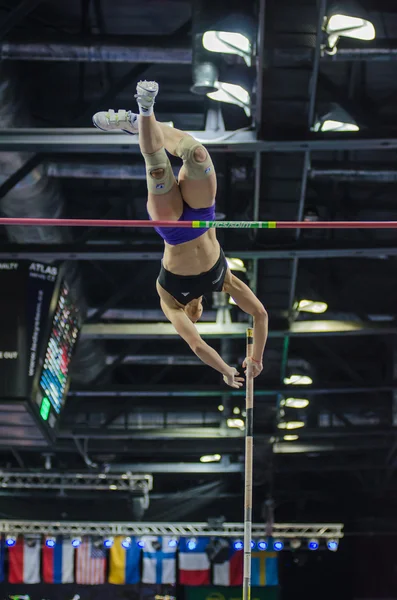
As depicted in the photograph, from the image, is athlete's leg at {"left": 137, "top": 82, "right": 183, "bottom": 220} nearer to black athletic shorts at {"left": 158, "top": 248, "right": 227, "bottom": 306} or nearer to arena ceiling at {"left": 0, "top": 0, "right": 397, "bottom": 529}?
black athletic shorts at {"left": 158, "top": 248, "right": 227, "bottom": 306}

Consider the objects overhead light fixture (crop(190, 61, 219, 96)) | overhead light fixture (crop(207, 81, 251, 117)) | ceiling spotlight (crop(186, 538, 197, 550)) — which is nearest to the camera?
overhead light fixture (crop(190, 61, 219, 96))

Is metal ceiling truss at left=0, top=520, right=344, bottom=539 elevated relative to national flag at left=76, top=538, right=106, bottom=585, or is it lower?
elevated

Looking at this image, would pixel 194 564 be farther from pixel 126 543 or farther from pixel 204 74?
pixel 204 74

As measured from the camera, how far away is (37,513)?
14.6m

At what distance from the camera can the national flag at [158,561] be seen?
1483cm

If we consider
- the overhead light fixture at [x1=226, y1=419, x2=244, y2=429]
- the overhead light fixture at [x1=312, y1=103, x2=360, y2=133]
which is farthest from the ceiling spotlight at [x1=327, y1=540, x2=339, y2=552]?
the overhead light fixture at [x1=312, y1=103, x2=360, y2=133]

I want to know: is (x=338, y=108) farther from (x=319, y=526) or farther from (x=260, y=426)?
(x=319, y=526)

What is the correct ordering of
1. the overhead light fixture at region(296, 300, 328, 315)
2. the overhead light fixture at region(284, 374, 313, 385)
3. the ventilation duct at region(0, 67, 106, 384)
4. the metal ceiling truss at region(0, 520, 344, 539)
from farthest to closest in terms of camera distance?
1. the metal ceiling truss at region(0, 520, 344, 539)
2. the overhead light fixture at region(284, 374, 313, 385)
3. the overhead light fixture at region(296, 300, 328, 315)
4. the ventilation duct at region(0, 67, 106, 384)

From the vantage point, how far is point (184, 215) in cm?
539

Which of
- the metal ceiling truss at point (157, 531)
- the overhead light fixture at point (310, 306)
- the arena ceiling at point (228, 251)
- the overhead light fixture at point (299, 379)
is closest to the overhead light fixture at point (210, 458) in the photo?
the arena ceiling at point (228, 251)

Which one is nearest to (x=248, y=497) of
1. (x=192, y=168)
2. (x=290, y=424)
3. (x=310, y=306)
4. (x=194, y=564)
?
(x=192, y=168)

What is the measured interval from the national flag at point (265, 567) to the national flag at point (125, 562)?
200 cm

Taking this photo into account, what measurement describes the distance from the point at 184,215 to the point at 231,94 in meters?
2.06

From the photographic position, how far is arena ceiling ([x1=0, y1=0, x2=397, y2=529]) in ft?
23.6
